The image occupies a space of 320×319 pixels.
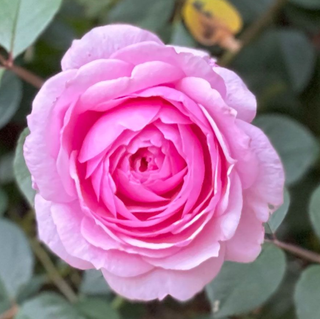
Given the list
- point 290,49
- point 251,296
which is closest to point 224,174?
point 251,296

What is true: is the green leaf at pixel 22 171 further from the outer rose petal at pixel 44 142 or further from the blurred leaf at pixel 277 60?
the blurred leaf at pixel 277 60

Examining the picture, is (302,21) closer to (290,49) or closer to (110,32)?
(290,49)

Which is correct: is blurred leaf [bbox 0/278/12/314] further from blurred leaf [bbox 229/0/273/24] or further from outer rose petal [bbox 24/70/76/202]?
blurred leaf [bbox 229/0/273/24]

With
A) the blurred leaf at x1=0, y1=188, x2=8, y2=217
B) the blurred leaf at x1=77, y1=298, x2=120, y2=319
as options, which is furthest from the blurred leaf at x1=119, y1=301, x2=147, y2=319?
the blurred leaf at x1=0, y1=188, x2=8, y2=217

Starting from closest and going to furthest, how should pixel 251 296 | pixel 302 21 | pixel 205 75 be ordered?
pixel 205 75 → pixel 251 296 → pixel 302 21

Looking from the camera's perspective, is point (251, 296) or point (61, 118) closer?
point (61, 118)

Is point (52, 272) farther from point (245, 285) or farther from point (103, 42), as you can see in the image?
point (103, 42)
